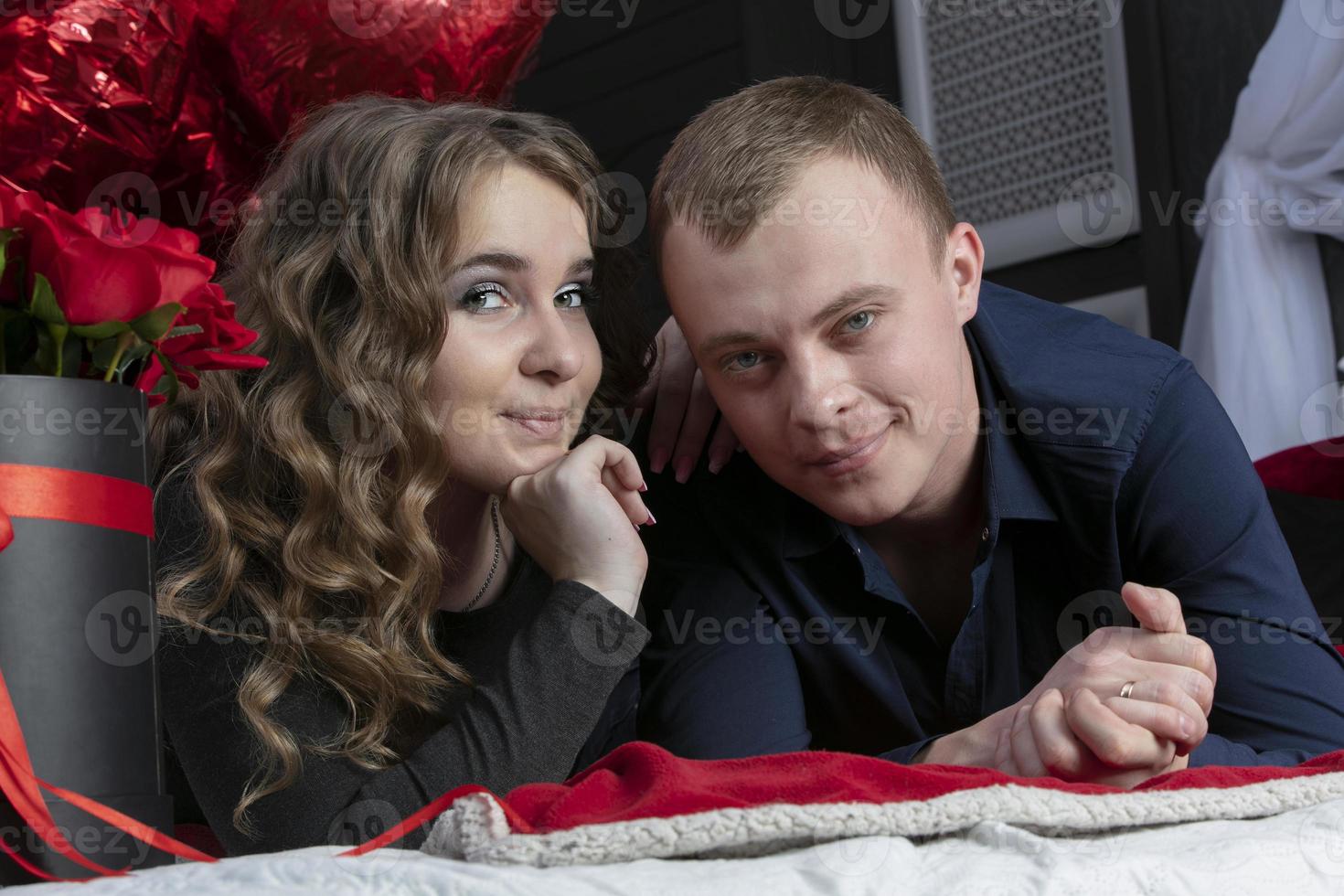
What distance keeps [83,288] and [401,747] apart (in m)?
0.54

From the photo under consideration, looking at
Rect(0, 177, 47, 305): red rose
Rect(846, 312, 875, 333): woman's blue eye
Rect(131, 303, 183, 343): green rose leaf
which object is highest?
Rect(0, 177, 47, 305): red rose

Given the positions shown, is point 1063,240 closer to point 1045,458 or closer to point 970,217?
point 970,217

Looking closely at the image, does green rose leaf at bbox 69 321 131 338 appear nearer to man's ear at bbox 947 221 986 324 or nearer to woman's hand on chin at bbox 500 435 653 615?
woman's hand on chin at bbox 500 435 653 615

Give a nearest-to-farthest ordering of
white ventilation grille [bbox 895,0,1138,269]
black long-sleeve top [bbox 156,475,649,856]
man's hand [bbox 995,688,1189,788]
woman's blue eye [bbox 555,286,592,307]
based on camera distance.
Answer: man's hand [bbox 995,688,1189,788] → black long-sleeve top [bbox 156,475,649,856] → woman's blue eye [bbox 555,286,592,307] → white ventilation grille [bbox 895,0,1138,269]

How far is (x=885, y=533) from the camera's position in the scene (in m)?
1.28

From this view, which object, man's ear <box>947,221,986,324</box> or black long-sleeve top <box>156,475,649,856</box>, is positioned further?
man's ear <box>947,221,986,324</box>

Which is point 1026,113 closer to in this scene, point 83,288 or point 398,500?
point 398,500

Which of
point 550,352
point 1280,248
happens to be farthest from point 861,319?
point 1280,248

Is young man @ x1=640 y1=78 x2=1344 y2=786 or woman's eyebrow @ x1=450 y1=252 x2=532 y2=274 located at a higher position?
woman's eyebrow @ x1=450 y1=252 x2=532 y2=274

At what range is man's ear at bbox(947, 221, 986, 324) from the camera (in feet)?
4.16

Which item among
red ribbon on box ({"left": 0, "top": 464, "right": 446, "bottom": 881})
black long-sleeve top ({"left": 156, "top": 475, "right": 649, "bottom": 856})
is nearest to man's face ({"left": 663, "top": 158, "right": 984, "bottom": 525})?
black long-sleeve top ({"left": 156, "top": 475, "right": 649, "bottom": 856})

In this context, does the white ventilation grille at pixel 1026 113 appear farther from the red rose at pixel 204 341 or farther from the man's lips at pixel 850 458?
the red rose at pixel 204 341

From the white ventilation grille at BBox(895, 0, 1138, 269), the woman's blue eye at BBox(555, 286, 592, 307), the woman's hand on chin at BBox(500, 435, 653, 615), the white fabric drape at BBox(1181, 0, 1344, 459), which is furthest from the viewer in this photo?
the white ventilation grille at BBox(895, 0, 1138, 269)

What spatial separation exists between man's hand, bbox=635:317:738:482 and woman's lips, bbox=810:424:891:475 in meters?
0.17
